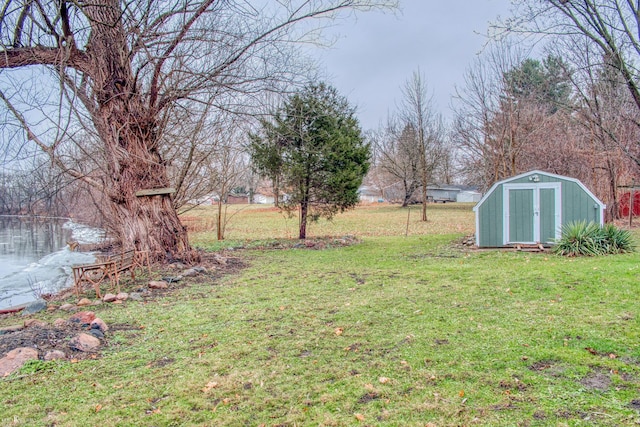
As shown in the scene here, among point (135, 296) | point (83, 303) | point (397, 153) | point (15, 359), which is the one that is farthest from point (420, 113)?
point (15, 359)

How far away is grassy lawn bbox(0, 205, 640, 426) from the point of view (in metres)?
2.64

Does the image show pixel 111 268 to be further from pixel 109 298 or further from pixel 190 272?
pixel 190 272

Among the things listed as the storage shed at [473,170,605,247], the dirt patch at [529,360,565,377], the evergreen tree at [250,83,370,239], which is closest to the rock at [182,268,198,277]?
the evergreen tree at [250,83,370,239]

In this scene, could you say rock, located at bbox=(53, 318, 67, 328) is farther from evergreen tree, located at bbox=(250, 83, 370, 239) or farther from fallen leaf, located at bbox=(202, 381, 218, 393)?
evergreen tree, located at bbox=(250, 83, 370, 239)

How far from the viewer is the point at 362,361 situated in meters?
3.45

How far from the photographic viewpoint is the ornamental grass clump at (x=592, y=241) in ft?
29.5

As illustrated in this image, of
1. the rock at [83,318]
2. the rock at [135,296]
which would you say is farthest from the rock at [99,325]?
the rock at [135,296]

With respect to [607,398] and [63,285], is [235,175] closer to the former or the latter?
[63,285]

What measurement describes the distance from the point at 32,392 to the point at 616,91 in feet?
50.0

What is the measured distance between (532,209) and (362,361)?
28.6 feet

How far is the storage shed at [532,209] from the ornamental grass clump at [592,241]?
0.68 meters

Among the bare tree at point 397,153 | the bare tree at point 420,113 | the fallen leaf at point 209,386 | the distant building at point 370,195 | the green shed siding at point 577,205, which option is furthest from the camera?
the distant building at point 370,195

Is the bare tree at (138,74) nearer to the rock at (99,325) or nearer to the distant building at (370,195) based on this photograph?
the rock at (99,325)

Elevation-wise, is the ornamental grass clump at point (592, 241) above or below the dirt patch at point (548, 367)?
above
